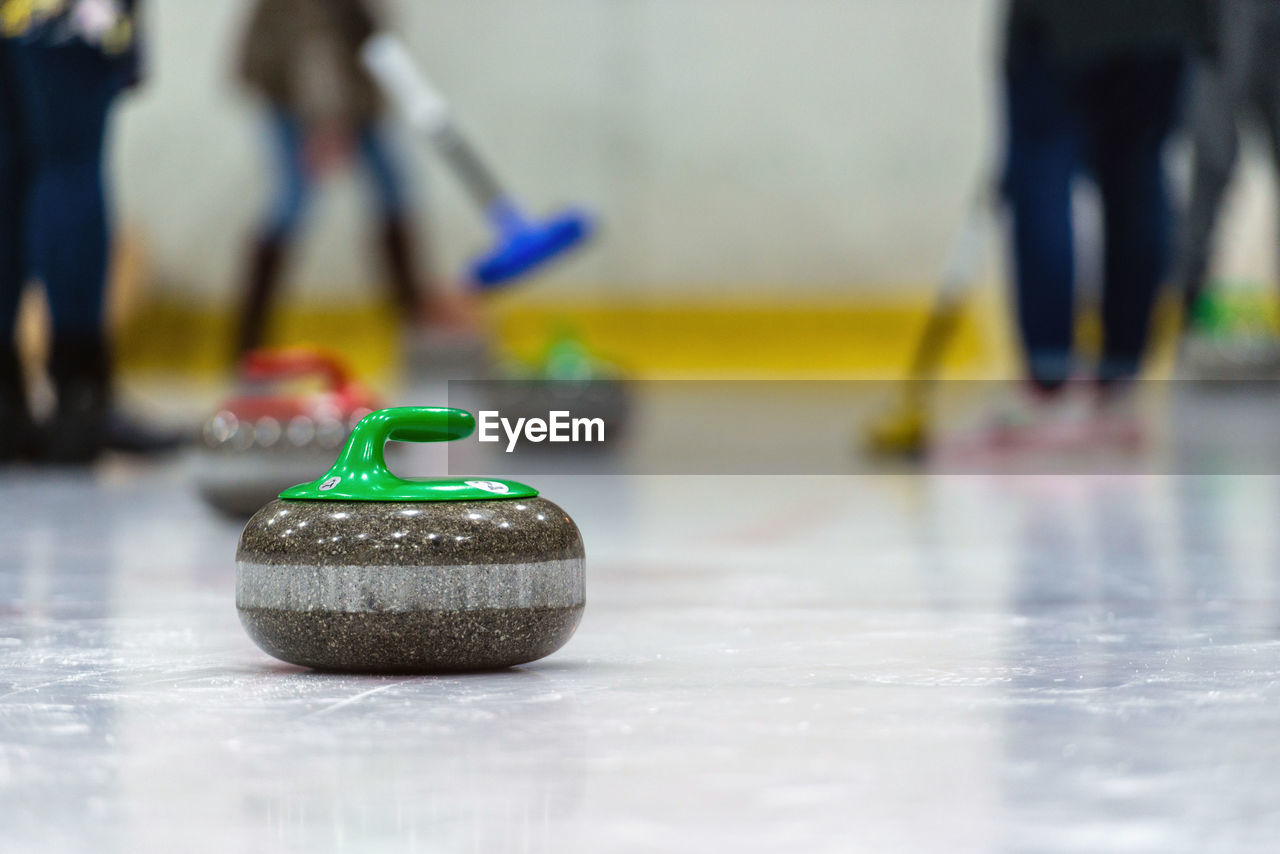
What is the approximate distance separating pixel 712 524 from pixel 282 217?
119 inches

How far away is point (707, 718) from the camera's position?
0.87 meters

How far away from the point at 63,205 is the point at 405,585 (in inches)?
79.1

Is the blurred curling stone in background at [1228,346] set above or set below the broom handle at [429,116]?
below

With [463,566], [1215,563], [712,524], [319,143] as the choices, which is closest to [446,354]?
[319,143]

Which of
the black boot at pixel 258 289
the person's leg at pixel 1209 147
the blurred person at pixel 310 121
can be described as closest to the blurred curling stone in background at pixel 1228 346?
the person's leg at pixel 1209 147

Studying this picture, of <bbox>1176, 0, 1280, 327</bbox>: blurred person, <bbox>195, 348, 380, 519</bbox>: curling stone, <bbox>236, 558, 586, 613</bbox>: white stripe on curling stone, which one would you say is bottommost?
<bbox>195, 348, 380, 519</bbox>: curling stone

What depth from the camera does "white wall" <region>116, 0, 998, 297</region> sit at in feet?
24.5

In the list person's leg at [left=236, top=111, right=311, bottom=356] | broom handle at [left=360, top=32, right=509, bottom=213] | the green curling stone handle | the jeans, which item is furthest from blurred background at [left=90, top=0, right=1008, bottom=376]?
the green curling stone handle

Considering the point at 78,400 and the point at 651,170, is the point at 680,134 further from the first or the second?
the point at 78,400

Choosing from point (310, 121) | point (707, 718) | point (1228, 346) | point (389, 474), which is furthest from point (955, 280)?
point (1228, 346)

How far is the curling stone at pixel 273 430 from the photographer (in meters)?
1.93

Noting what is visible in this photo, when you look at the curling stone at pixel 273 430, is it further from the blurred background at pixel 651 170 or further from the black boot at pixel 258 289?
the blurred background at pixel 651 170

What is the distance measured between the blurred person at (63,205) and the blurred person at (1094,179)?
156 cm

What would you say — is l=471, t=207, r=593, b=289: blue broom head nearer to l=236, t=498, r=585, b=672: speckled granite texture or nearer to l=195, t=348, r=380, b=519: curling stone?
l=195, t=348, r=380, b=519: curling stone
